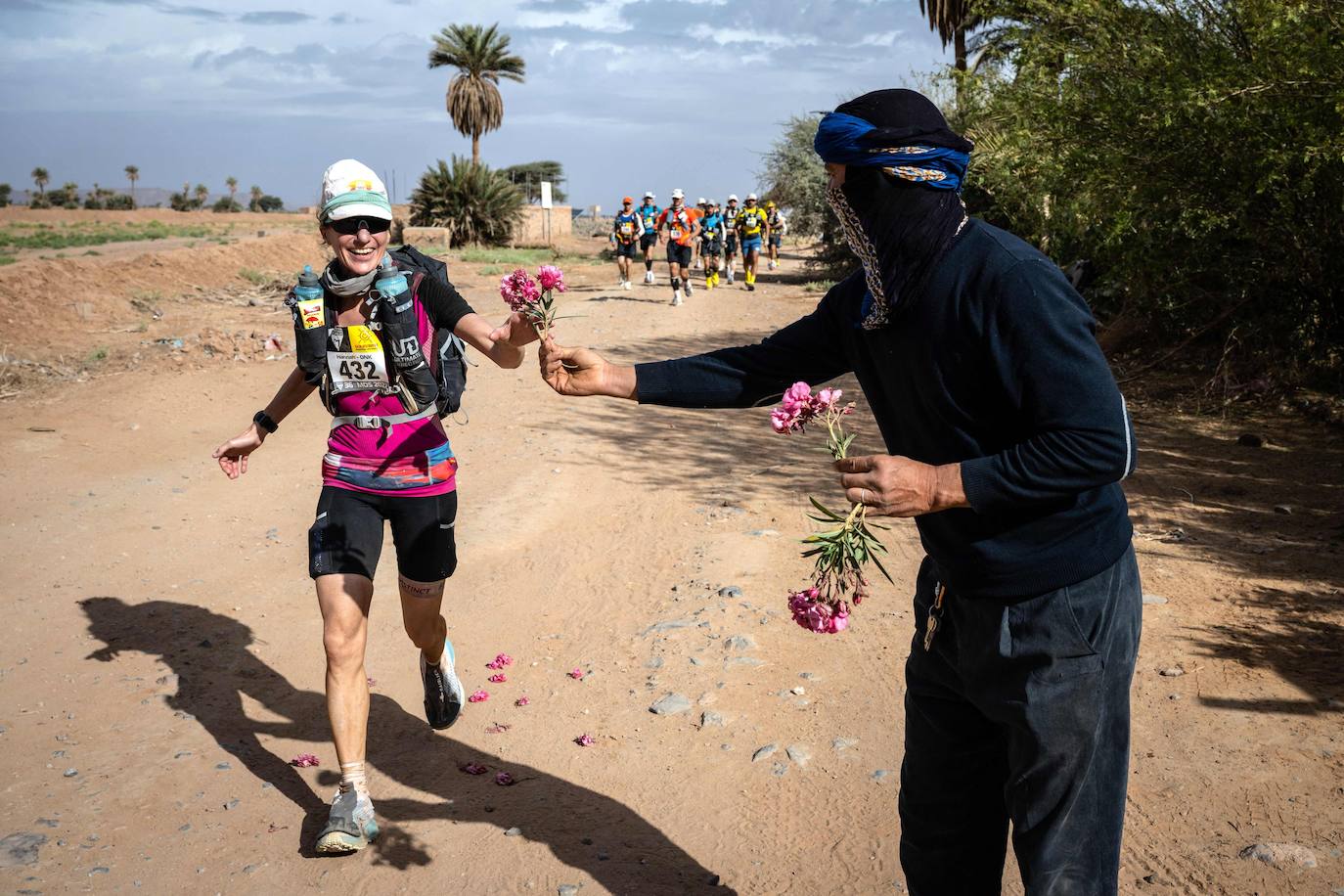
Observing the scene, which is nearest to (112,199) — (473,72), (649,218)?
(473,72)

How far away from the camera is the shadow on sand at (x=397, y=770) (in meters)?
3.91

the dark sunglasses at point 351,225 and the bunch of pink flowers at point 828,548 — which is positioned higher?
the dark sunglasses at point 351,225

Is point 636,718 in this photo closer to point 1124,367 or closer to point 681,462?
point 681,462

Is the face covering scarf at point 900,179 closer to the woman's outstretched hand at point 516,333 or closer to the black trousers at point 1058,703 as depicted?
the black trousers at point 1058,703

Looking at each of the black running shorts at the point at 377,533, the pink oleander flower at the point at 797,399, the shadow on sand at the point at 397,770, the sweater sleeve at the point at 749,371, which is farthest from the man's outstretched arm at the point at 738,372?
the shadow on sand at the point at 397,770

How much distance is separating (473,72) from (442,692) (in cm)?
5530

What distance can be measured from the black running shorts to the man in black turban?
216 centimetres

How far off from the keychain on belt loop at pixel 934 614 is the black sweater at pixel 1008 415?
0.29 ft

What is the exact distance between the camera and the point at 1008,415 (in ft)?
7.62

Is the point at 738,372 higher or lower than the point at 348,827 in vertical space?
higher

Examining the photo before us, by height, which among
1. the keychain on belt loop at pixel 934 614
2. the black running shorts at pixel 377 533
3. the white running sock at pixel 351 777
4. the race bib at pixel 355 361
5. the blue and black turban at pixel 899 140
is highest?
the blue and black turban at pixel 899 140

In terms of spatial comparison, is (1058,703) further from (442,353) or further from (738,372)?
(442,353)

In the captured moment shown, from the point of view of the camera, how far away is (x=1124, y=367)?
42.1 feet

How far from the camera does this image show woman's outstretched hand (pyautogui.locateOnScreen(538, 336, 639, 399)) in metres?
3.09
